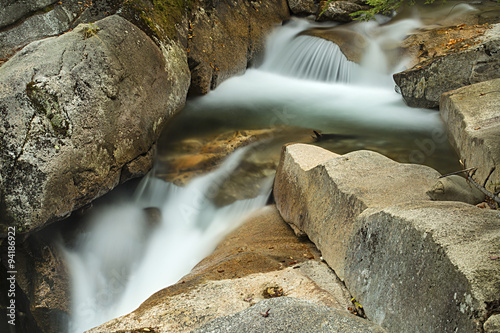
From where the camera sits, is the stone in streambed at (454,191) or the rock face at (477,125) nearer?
the stone in streambed at (454,191)

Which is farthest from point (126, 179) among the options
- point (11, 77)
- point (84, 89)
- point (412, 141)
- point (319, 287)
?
point (412, 141)

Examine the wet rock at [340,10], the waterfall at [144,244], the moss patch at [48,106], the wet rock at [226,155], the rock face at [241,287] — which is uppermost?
the wet rock at [340,10]

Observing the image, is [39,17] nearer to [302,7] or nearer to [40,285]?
[40,285]

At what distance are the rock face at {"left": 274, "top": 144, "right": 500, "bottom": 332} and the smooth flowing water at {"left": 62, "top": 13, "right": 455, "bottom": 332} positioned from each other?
2.12 meters

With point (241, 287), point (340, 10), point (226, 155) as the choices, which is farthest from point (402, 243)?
point (340, 10)

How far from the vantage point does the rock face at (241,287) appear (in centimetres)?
346

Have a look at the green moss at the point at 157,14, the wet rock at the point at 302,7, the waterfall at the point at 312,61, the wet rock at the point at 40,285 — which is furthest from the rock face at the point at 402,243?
the wet rock at the point at 302,7

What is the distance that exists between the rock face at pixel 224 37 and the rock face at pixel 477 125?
16.6ft

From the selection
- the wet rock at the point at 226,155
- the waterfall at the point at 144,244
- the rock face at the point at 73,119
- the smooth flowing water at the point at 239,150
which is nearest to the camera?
the rock face at the point at 73,119

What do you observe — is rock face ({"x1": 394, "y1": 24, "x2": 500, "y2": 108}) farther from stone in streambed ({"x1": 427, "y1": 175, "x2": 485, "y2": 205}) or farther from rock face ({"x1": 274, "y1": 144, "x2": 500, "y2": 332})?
stone in streambed ({"x1": 427, "y1": 175, "x2": 485, "y2": 205})

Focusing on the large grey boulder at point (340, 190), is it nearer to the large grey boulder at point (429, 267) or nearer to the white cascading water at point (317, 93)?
the large grey boulder at point (429, 267)

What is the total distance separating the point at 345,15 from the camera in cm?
1341

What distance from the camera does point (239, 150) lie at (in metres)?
7.50

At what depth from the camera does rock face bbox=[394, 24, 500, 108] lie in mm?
7789
